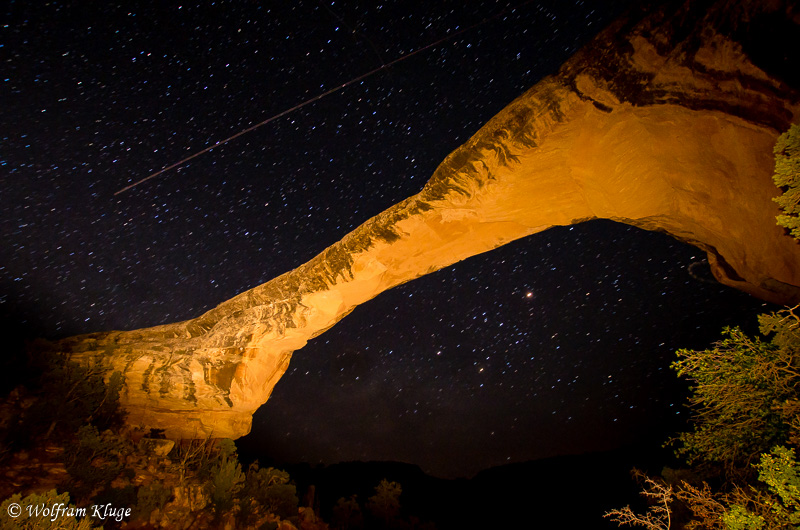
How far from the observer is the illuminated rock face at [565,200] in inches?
167

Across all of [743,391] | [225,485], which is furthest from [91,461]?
[743,391]

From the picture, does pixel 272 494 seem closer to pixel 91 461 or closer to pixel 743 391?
pixel 91 461

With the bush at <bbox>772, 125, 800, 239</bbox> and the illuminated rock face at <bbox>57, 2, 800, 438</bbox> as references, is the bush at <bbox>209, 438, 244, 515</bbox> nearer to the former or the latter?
the illuminated rock face at <bbox>57, 2, 800, 438</bbox>

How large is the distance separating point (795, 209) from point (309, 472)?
25.9 m

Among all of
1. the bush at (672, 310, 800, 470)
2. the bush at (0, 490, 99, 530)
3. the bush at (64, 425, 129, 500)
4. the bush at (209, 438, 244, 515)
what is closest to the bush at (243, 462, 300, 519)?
Answer: the bush at (209, 438, 244, 515)

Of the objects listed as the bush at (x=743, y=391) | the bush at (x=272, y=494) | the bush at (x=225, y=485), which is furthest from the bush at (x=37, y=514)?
the bush at (x=743, y=391)

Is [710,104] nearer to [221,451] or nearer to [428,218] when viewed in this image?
[428,218]

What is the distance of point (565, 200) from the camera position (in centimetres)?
614

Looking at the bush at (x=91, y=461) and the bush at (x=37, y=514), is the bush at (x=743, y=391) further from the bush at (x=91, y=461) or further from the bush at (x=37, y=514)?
the bush at (x=91, y=461)

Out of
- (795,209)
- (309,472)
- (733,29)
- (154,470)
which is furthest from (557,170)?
(309,472)

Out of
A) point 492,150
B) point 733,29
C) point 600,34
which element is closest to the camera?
point 733,29

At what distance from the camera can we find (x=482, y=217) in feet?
21.6

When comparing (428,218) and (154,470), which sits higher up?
(428,218)

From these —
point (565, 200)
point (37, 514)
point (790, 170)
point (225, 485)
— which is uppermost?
point (565, 200)
